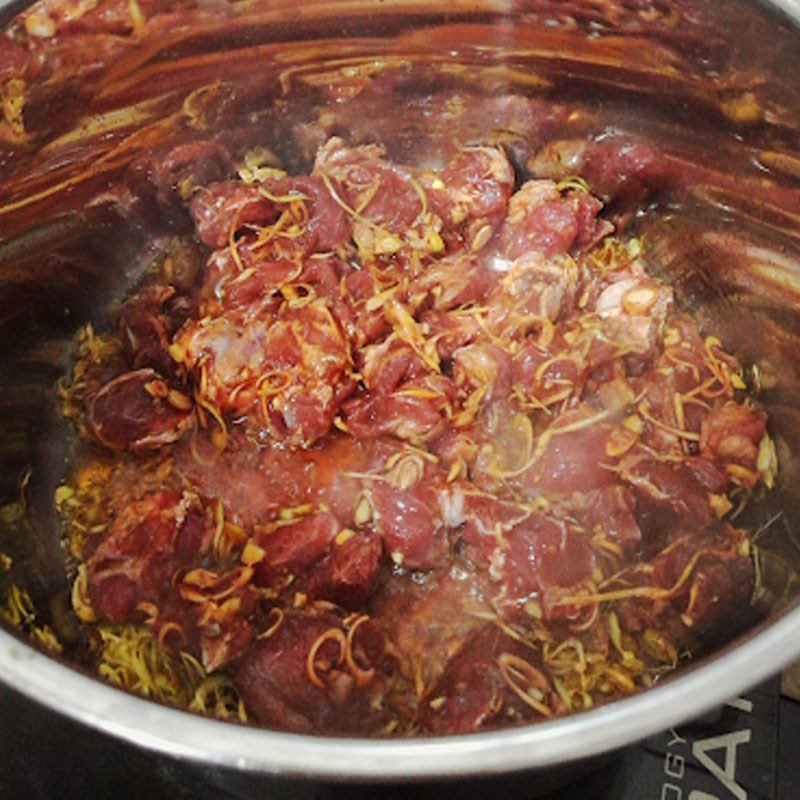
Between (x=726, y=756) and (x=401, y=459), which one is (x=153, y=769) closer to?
(x=401, y=459)

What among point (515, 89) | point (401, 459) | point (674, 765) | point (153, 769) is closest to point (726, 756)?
point (674, 765)

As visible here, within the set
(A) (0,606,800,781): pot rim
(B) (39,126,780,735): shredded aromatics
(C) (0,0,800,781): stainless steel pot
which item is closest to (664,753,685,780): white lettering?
(B) (39,126,780,735): shredded aromatics

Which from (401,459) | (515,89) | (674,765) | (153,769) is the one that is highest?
(515,89)

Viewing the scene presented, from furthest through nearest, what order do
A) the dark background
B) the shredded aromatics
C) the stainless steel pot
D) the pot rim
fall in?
the stainless steel pot, the shredded aromatics, the dark background, the pot rim

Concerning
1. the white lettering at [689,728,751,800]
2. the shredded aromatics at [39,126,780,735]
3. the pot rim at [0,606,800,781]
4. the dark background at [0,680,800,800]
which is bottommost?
the dark background at [0,680,800,800]

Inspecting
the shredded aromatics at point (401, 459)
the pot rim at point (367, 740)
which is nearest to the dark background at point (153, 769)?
the shredded aromatics at point (401, 459)

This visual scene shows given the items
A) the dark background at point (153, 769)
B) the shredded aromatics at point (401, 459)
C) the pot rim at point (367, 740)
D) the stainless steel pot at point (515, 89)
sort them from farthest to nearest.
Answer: the stainless steel pot at point (515, 89) → the shredded aromatics at point (401, 459) → the dark background at point (153, 769) → the pot rim at point (367, 740)

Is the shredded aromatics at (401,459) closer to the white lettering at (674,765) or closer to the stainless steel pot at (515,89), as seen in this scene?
the stainless steel pot at (515,89)

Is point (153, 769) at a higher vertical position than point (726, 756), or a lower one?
lower

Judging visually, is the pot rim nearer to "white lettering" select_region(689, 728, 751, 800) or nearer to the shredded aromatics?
the shredded aromatics

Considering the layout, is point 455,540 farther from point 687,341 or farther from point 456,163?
point 456,163

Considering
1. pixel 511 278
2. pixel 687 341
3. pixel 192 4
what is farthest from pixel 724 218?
pixel 192 4

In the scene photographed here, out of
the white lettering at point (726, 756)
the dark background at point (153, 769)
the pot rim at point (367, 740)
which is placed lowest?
the dark background at point (153, 769)
